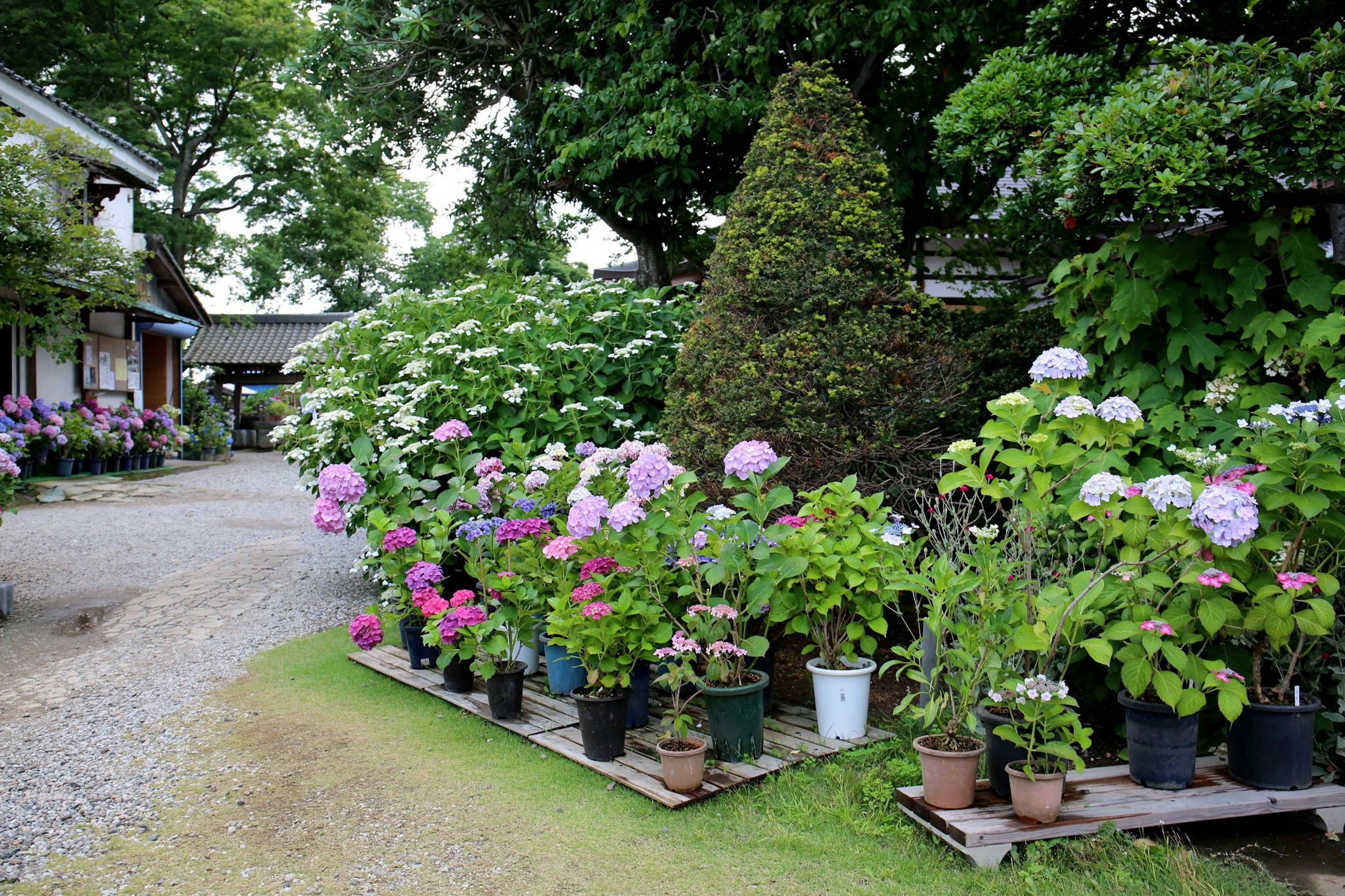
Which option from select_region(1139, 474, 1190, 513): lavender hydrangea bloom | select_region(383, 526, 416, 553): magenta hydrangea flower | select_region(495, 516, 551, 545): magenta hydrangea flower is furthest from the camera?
select_region(383, 526, 416, 553): magenta hydrangea flower

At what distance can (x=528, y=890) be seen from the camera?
278 centimetres

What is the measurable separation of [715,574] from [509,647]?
124cm

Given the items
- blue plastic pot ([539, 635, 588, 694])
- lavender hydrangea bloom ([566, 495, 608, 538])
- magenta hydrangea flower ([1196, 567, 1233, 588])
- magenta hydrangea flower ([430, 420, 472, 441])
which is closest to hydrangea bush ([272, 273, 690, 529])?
magenta hydrangea flower ([430, 420, 472, 441])

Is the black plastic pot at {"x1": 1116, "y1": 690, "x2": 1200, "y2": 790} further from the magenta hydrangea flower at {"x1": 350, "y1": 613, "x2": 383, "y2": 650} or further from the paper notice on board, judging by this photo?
the paper notice on board

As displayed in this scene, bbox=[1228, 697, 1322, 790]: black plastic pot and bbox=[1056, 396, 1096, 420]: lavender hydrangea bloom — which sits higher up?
bbox=[1056, 396, 1096, 420]: lavender hydrangea bloom

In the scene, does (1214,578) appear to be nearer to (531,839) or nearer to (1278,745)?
(1278,745)

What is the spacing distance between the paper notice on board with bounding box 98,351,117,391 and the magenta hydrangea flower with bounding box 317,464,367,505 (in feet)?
46.4

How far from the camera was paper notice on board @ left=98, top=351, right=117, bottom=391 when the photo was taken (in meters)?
16.4

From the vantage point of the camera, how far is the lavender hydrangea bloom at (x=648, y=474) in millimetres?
3641

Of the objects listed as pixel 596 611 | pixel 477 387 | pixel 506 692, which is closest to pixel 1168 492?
pixel 596 611

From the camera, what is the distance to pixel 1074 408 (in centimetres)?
297

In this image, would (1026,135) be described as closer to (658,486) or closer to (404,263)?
(658,486)

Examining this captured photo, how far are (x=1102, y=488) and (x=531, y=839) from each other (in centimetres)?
215

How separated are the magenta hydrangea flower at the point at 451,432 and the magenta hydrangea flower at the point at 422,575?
849 millimetres
